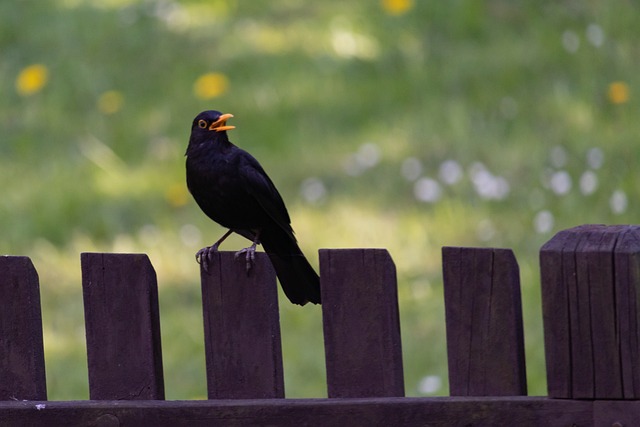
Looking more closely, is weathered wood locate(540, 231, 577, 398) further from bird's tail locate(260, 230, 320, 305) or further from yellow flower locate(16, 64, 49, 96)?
yellow flower locate(16, 64, 49, 96)

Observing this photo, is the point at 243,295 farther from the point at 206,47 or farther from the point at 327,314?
the point at 206,47

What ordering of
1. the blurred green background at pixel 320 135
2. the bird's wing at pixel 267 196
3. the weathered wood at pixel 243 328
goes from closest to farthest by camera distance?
the weathered wood at pixel 243 328 < the bird's wing at pixel 267 196 < the blurred green background at pixel 320 135

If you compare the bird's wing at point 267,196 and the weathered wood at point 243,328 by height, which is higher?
the bird's wing at point 267,196

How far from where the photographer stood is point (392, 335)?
239cm

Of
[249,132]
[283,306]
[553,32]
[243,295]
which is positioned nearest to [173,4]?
[249,132]

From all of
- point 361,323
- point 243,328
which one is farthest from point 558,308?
point 243,328

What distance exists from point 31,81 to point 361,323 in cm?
546

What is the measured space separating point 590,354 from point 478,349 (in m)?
0.23

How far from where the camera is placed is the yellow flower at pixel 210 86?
702cm

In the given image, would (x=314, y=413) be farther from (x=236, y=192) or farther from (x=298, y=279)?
(x=236, y=192)

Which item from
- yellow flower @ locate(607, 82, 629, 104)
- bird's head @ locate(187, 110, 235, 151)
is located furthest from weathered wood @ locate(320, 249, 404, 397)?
yellow flower @ locate(607, 82, 629, 104)

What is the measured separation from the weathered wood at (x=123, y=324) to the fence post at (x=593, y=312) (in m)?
0.82

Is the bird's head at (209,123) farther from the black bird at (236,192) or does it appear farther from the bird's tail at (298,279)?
the bird's tail at (298,279)

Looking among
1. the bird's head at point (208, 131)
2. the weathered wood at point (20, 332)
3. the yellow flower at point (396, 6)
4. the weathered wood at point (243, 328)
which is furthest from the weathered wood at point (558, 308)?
the yellow flower at point (396, 6)
